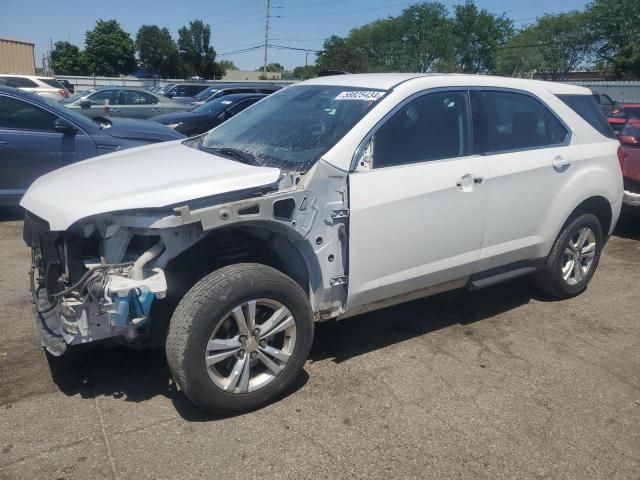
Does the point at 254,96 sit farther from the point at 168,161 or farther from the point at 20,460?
the point at 20,460

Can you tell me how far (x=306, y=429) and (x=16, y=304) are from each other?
272cm

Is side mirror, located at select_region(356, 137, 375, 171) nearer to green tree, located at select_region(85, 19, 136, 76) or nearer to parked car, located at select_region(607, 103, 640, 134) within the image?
parked car, located at select_region(607, 103, 640, 134)

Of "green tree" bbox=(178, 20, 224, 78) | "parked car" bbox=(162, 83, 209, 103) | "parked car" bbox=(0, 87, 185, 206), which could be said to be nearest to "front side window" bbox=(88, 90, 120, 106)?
"parked car" bbox=(162, 83, 209, 103)

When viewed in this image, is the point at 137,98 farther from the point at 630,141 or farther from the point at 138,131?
the point at 630,141

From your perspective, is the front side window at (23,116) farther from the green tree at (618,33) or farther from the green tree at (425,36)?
the green tree at (425,36)

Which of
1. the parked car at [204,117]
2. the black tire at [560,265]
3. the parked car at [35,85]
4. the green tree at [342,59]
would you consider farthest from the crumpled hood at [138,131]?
the green tree at [342,59]

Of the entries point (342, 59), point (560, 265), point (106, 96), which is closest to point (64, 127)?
point (560, 265)

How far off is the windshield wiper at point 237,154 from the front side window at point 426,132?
745mm

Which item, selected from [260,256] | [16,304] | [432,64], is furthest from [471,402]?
[432,64]

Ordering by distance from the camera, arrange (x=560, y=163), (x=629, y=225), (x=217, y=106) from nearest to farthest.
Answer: (x=560, y=163) → (x=629, y=225) → (x=217, y=106)

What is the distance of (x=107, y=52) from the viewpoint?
6662 centimetres

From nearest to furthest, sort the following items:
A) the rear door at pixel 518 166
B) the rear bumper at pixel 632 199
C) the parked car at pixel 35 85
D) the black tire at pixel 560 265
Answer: the rear door at pixel 518 166 → the black tire at pixel 560 265 → the rear bumper at pixel 632 199 → the parked car at pixel 35 85

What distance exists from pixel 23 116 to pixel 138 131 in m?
1.32

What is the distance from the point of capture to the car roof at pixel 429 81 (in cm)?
384
